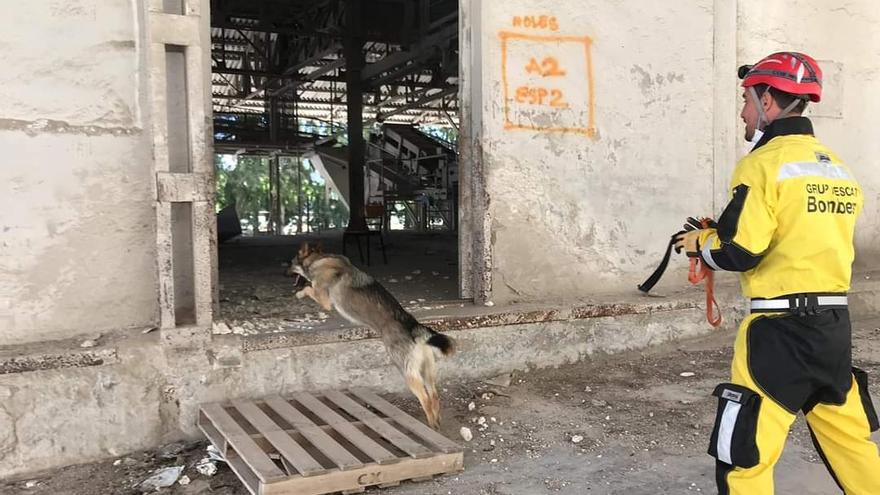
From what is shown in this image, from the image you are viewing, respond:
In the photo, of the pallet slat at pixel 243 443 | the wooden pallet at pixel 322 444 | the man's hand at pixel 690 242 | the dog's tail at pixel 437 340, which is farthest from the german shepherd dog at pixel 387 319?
the man's hand at pixel 690 242

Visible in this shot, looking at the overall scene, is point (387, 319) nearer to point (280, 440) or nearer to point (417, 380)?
point (417, 380)

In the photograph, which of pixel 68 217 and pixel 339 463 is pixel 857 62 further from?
pixel 68 217

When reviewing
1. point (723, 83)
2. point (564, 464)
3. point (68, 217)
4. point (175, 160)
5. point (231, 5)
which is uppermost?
point (231, 5)

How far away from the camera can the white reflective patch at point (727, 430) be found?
8.21 feet

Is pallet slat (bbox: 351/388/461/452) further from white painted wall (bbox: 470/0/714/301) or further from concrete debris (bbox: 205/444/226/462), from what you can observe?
white painted wall (bbox: 470/0/714/301)

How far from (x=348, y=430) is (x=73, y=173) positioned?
7.71ft

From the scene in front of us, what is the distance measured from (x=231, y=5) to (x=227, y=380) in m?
10.3

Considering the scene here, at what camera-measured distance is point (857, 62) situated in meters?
7.04

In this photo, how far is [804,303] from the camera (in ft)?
8.37

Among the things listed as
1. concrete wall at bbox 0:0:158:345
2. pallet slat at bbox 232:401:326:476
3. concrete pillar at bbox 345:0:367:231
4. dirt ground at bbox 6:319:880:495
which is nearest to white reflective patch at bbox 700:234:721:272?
dirt ground at bbox 6:319:880:495

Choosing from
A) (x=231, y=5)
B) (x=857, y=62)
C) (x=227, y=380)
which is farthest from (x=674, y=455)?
(x=231, y=5)

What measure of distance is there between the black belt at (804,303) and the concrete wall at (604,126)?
3031 mm

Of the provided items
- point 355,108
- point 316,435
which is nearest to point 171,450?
point 316,435

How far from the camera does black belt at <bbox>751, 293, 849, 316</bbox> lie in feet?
8.36
